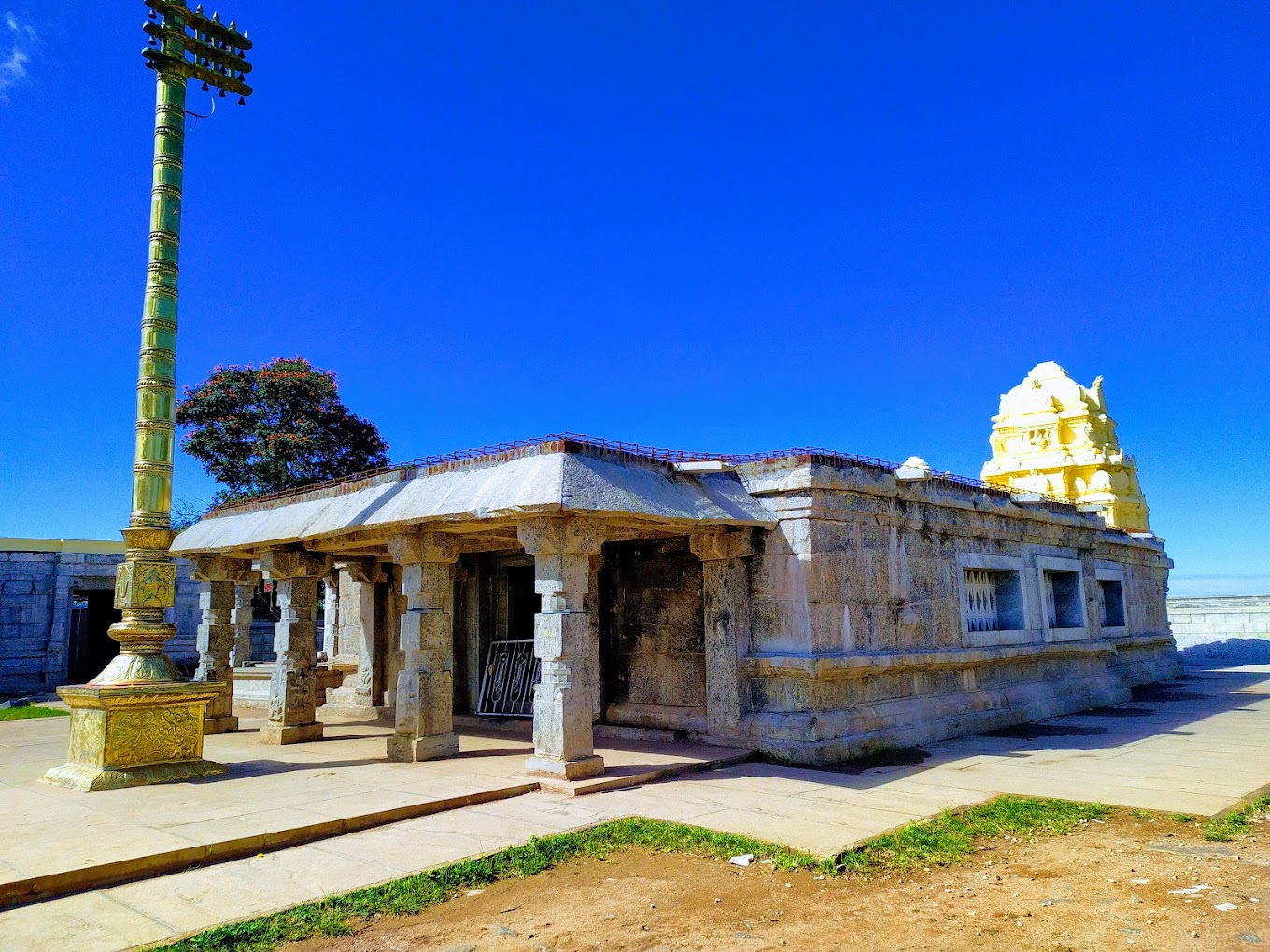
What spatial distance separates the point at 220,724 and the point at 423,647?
5.25 meters

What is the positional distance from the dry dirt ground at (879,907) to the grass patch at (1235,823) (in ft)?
0.58

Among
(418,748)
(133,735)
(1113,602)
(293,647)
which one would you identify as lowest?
(418,748)

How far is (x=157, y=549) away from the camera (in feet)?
28.9

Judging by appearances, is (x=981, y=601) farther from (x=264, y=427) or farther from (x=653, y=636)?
(x=264, y=427)

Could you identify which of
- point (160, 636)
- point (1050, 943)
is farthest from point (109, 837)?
point (1050, 943)

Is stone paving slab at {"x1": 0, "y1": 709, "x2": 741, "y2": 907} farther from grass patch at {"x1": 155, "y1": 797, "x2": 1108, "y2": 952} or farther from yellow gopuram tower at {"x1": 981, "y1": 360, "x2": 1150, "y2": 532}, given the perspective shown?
yellow gopuram tower at {"x1": 981, "y1": 360, "x2": 1150, "y2": 532}

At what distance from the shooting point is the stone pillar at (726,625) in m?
9.80

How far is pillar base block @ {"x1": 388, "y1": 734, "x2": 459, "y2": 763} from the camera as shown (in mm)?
9414

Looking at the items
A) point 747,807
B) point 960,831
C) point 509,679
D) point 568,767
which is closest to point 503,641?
point 509,679

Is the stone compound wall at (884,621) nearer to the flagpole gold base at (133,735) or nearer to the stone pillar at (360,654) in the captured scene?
the flagpole gold base at (133,735)

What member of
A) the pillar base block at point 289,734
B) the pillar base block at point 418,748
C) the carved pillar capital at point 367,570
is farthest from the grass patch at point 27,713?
the pillar base block at point 418,748

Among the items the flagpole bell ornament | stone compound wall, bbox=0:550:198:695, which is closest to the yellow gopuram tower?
the flagpole bell ornament

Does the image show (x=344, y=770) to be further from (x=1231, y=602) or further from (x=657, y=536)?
(x=1231, y=602)

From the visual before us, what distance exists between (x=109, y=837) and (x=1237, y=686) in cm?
2059
